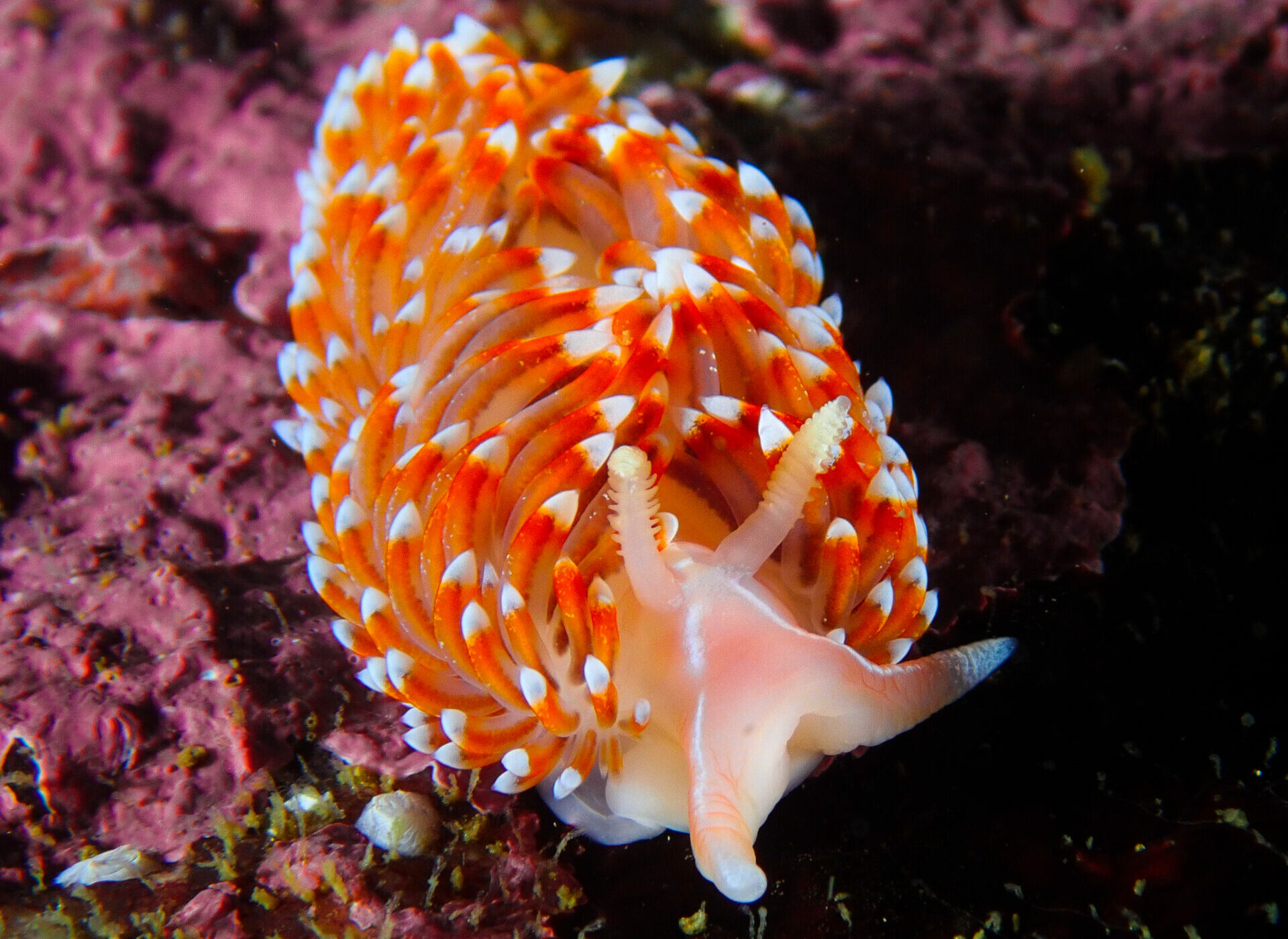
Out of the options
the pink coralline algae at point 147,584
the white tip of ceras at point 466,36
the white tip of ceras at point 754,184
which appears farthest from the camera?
the white tip of ceras at point 466,36

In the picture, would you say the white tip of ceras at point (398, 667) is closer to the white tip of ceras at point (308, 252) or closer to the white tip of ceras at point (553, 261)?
the white tip of ceras at point (553, 261)

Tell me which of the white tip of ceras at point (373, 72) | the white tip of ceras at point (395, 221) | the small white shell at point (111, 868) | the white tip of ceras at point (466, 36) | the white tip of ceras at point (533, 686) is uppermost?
the white tip of ceras at point (466, 36)

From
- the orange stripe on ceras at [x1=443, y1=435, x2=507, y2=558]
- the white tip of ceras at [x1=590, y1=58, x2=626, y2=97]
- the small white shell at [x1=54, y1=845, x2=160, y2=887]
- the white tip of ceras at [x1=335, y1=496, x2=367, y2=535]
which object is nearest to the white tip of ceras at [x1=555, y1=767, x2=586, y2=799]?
the orange stripe on ceras at [x1=443, y1=435, x2=507, y2=558]

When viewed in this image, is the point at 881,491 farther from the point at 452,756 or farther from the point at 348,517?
the point at 348,517

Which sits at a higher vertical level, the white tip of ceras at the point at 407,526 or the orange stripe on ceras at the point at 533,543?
the orange stripe on ceras at the point at 533,543

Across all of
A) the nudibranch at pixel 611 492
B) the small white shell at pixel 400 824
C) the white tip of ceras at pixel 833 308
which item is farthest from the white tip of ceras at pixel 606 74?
the small white shell at pixel 400 824

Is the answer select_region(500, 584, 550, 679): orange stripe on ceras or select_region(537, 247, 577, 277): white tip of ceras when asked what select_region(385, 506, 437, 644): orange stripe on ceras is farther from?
select_region(537, 247, 577, 277): white tip of ceras

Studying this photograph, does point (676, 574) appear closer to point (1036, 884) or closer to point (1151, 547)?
point (1036, 884)
